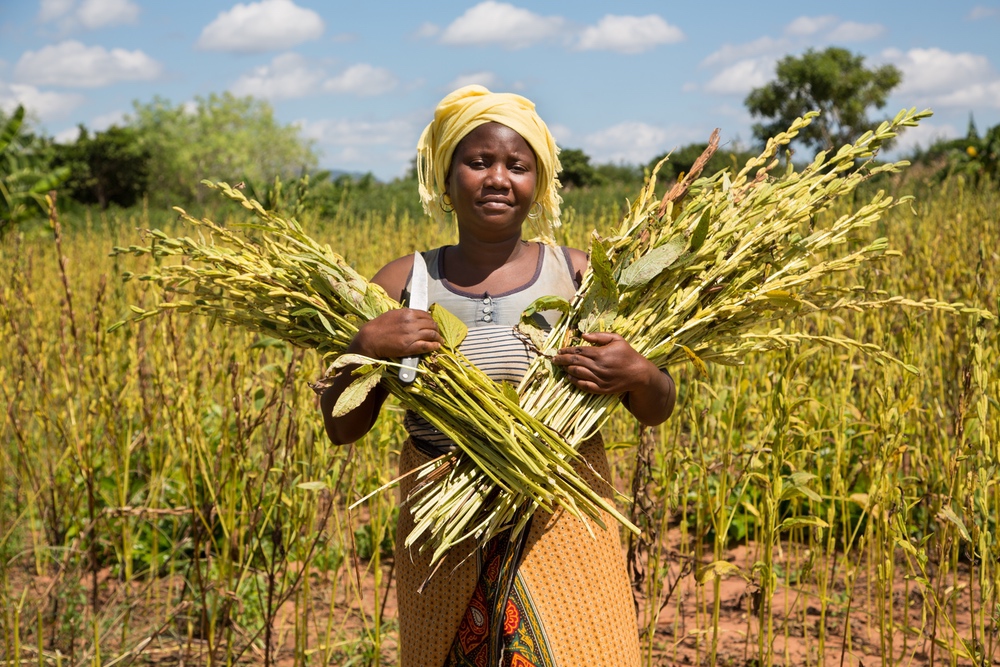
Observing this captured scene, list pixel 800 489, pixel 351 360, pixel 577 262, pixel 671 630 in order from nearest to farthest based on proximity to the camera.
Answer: pixel 351 360
pixel 577 262
pixel 800 489
pixel 671 630

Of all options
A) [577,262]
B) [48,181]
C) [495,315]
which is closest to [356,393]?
[495,315]

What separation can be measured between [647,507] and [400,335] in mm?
1109

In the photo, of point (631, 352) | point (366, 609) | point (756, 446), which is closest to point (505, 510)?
point (631, 352)

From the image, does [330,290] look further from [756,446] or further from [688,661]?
[688,661]

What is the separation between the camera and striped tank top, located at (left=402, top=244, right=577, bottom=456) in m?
1.53

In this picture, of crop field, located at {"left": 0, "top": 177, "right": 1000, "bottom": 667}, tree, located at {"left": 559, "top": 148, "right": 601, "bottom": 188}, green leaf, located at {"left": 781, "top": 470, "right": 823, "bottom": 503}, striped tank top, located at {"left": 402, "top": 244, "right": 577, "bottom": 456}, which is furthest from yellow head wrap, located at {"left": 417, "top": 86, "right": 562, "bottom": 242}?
tree, located at {"left": 559, "top": 148, "right": 601, "bottom": 188}

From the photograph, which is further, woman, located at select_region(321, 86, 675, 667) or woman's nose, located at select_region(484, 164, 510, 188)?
woman's nose, located at select_region(484, 164, 510, 188)

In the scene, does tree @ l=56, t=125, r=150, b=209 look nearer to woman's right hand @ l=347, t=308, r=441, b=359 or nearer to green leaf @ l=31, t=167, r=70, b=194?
green leaf @ l=31, t=167, r=70, b=194

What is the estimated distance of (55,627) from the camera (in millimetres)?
2727

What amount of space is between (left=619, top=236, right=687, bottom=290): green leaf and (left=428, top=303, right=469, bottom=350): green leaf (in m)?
0.29

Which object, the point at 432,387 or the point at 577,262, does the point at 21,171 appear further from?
the point at 432,387

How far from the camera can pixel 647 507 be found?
2.24m

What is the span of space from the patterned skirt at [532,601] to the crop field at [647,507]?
13.7 inches

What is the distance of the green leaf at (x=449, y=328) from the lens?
145 centimetres
